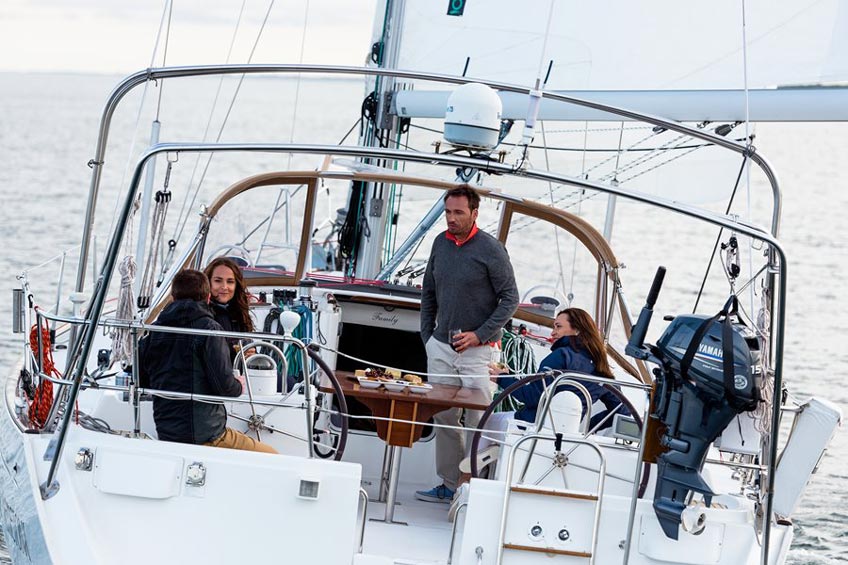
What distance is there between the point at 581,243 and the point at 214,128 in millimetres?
44117

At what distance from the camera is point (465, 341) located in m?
5.71

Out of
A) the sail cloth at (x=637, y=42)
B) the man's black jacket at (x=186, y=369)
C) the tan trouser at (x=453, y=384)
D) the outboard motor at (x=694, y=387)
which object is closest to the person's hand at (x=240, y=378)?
the man's black jacket at (x=186, y=369)

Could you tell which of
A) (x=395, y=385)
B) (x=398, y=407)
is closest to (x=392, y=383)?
(x=395, y=385)

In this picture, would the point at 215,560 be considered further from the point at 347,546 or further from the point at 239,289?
the point at 239,289

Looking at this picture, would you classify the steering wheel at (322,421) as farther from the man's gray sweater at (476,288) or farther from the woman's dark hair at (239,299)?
the man's gray sweater at (476,288)

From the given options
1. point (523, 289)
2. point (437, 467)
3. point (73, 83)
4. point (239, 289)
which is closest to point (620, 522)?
point (437, 467)

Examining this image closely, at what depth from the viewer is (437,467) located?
5891 millimetres

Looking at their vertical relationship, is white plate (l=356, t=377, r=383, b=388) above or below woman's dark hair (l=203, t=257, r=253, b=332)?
below

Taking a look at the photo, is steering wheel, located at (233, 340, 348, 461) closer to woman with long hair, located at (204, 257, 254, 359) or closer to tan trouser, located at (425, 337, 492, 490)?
woman with long hair, located at (204, 257, 254, 359)

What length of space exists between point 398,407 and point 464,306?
0.70m

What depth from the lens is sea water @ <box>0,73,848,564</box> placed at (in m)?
9.39

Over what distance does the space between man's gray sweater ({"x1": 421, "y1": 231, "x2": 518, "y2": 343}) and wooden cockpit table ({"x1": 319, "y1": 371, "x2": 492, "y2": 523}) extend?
445 mm

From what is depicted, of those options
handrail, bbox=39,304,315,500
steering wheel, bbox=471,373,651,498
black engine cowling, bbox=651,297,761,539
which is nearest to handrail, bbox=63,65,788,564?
handrail, bbox=39,304,315,500

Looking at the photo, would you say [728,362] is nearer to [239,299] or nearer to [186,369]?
[186,369]
